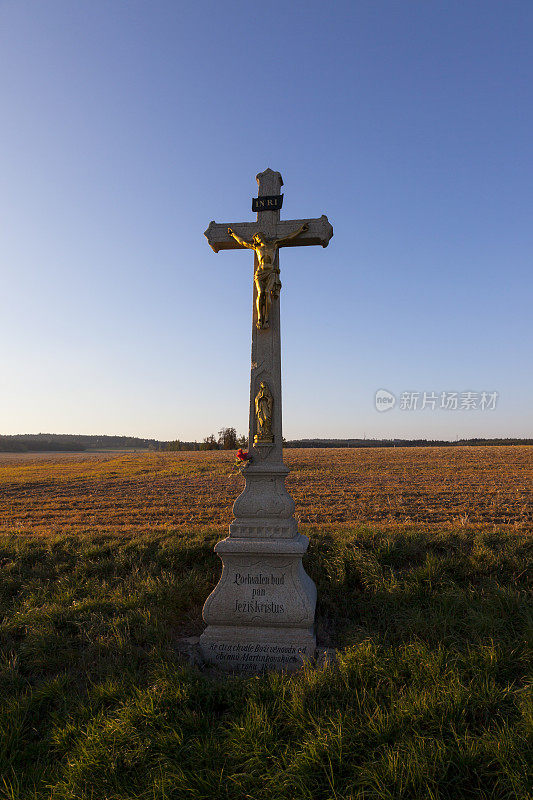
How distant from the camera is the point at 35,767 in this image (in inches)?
117

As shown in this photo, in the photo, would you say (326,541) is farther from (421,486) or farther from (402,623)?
(421,486)

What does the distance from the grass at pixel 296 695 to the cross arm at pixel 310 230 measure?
4305 mm

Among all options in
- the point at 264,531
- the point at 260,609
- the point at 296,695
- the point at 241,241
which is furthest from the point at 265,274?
Result: the point at 296,695

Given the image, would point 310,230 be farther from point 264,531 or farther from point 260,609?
point 260,609

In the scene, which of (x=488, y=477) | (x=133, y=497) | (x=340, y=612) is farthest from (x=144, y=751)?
(x=488, y=477)

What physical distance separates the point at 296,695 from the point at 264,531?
189cm

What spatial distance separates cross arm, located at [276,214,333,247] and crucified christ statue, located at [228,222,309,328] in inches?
2.1

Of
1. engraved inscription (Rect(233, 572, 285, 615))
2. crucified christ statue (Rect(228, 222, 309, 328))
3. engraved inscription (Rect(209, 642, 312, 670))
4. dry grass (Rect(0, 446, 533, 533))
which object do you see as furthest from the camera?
dry grass (Rect(0, 446, 533, 533))

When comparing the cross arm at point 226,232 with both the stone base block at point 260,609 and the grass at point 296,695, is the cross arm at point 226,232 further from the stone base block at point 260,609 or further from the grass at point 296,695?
the grass at point 296,695

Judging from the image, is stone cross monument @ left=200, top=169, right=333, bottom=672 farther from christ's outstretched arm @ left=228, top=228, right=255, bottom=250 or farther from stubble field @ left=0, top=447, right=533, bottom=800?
stubble field @ left=0, top=447, right=533, bottom=800

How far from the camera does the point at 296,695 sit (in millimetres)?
3205

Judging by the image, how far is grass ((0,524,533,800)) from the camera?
256 centimetres

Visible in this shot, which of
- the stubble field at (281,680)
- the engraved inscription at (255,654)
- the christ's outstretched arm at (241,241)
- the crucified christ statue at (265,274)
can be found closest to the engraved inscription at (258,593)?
the engraved inscription at (255,654)

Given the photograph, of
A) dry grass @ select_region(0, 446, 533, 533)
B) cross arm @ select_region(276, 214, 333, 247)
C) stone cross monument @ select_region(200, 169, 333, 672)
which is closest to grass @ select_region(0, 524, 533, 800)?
stone cross monument @ select_region(200, 169, 333, 672)
